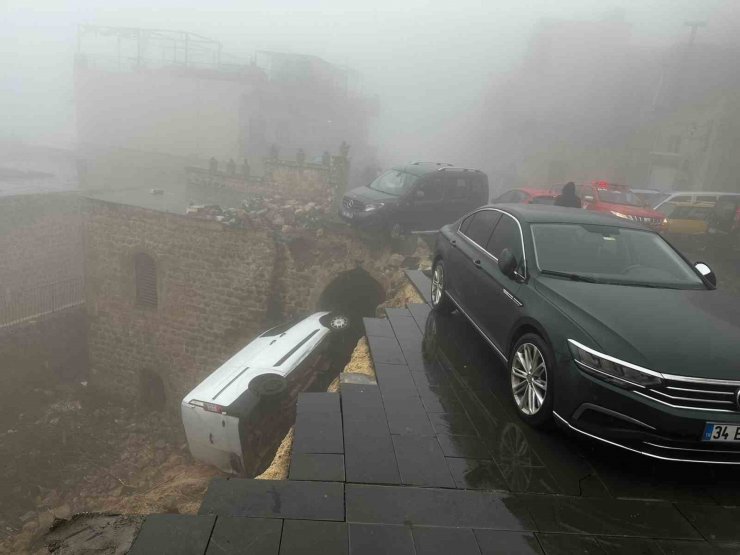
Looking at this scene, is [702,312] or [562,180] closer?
[702,312]

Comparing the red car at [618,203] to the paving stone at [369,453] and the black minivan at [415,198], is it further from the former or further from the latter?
the paving stone at [369,453]

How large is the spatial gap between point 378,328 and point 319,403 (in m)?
2.10

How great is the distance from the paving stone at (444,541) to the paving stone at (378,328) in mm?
3287

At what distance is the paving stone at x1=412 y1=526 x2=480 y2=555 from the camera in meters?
2.99

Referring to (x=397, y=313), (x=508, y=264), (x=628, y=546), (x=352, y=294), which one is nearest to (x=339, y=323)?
(x=352, y=294)

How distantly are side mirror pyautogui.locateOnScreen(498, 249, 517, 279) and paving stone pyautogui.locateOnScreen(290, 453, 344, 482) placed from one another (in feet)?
7.11

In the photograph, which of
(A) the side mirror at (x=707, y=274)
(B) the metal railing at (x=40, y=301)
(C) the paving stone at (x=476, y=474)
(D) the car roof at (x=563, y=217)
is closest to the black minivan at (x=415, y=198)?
(D) the car roof at (x=563, y=217)

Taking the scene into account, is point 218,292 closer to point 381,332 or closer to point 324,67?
point 381,332

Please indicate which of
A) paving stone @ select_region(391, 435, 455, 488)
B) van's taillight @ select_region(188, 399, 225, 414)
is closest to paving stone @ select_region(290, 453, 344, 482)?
paving stone @ select_region(391, 435, 455, 488)

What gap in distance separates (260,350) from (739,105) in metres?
26.1

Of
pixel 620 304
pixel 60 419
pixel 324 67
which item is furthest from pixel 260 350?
pixel 324 67

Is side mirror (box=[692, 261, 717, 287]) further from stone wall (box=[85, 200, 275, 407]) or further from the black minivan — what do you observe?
stone wall (box=[85, 200, 275, 407])

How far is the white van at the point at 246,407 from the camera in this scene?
796cm

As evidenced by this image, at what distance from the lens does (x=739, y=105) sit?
2436cm
